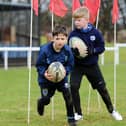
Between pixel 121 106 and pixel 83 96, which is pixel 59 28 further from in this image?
pixel 83 96

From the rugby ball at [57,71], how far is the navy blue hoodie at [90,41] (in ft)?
2.88

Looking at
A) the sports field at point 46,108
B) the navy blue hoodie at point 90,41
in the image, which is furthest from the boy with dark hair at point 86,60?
the sports field at point 46,108

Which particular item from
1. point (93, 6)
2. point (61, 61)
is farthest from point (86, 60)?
point (93, 6)

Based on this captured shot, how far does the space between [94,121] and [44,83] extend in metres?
1.35

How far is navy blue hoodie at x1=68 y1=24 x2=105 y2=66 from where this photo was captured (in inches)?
381

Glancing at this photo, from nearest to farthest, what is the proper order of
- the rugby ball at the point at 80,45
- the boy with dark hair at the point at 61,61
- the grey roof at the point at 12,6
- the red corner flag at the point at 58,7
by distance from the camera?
the boy with dark hair at the point at 61,61
the rugby ball at the point at 80,45
the red corner flag at the point at 58,7
the grey roof at the point at 12,6

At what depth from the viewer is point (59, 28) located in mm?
8836

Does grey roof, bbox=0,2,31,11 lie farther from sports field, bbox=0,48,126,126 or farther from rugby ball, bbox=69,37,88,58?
rugby ball, bbox=69,37,88,58

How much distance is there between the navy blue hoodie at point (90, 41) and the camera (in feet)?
31.7

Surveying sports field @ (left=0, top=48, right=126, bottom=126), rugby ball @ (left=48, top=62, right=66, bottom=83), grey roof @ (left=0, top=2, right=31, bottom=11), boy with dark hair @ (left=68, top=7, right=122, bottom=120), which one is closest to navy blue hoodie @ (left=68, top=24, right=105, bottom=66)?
boy with dark hair @ (left=68, top=7, right=122, bottom=120)

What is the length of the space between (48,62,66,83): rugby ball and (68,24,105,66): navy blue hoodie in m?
0.88

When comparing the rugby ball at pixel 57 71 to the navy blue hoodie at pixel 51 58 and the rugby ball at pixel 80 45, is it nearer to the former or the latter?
the navy blue hoodie at pixel 51 58

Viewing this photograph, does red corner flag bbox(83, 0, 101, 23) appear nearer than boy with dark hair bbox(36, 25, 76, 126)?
No

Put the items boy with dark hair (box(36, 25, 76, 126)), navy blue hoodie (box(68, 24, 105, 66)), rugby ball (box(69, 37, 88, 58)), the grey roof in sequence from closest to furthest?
boy with dark hair (box(36, 25, 76, 126))
rugby ball (box(69, 37, 88, 58))
navy blue hoodie (box(68, 24, 105, 66))
the grey roof
